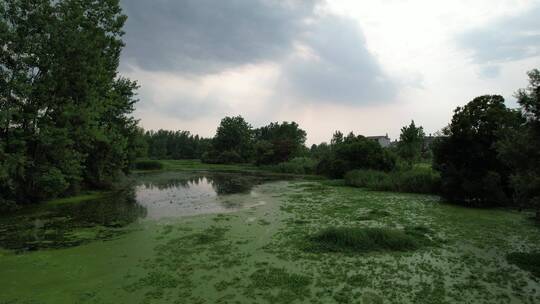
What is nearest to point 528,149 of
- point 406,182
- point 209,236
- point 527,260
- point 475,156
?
point 527,260

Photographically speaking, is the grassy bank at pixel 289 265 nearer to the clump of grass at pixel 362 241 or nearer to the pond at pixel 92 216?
the clump of grass at pixel 362 241

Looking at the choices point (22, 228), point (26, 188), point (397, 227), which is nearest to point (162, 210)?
point (22, 228)

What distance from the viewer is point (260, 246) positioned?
423 inches

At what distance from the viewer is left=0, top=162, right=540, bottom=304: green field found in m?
7.04

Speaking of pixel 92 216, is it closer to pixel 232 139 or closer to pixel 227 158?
pixel 227 158

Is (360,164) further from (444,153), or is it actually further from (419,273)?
(419,273)

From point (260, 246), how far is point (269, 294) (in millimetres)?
3759

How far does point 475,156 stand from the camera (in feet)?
65.8

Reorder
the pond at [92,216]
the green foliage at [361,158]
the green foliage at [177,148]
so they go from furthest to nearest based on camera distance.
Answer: the green foliage at [177,148] → the green foliage at [361,158] → the pond at [92,216]

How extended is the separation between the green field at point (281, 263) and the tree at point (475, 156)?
162 inches

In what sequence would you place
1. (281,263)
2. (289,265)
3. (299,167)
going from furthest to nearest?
(299,167), (281,263), (289,265)

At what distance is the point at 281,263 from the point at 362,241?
307cm

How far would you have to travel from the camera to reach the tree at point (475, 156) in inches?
755

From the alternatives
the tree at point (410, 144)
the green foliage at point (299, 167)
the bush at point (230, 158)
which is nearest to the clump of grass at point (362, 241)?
the tree at point (410, 144)
